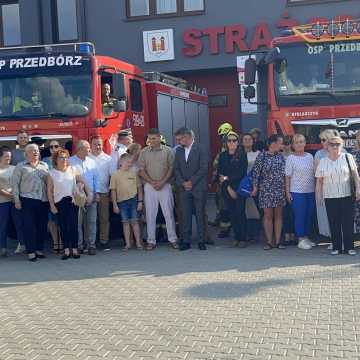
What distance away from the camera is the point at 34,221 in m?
9.73

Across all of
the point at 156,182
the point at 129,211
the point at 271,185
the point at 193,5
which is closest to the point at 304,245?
the point at 271,185

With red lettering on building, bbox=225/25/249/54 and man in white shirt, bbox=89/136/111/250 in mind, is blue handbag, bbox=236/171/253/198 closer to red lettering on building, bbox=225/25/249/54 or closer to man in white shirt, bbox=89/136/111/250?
man in white shirt, bbox=89/136/111/250

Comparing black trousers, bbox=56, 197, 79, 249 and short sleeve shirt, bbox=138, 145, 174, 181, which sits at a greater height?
short sleeve shirt, bbox=138, 145, 174, 181

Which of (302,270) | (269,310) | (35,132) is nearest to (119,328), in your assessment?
(269,310)

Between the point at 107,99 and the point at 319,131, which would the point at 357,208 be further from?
the point at 107,99

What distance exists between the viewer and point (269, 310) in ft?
20.9

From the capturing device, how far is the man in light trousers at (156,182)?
9961mm

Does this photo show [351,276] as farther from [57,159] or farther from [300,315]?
[57,159]

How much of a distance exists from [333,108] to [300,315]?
496cm

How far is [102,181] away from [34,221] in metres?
1.22

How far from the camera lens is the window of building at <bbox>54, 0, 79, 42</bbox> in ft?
62.0

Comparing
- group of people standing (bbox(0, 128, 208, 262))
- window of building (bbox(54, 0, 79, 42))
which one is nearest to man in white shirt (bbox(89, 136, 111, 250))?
group of people standing (bbox(0, 128, 208, 262))

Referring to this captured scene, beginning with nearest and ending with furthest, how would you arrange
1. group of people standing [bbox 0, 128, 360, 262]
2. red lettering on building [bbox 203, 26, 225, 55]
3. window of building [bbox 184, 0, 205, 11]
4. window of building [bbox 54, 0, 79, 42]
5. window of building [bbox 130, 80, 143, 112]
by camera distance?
1. group of people standing [bbox 0, 128, 360, 262]
2. window of building [bbox 130, 80, 143, 112]
3. red lettering on building [bbox 203, 26, 225, 55]
4. window of building [bbox 184, 0, 205, 11]
5. window of building [bbox 54, 0, 79, 42]

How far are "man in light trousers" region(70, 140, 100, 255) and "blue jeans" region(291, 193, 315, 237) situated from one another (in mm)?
3031
